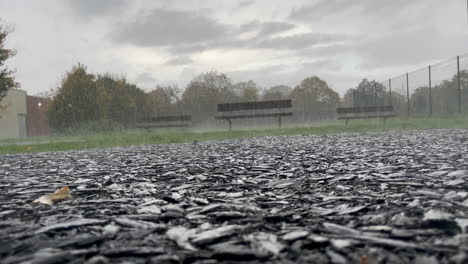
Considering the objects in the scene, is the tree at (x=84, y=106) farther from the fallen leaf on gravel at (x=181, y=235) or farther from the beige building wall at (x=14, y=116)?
the fallen leaf on gravel at (x=181, y=235)

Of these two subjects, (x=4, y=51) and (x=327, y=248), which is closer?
(x=327, y=248)

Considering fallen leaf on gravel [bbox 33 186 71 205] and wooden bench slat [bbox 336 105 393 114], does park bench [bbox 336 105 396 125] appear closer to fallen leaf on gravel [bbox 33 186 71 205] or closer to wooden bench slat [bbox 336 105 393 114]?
wooden bench slat [bbox 336 105 393 114]

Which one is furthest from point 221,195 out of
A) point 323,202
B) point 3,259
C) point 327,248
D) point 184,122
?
point 184,122

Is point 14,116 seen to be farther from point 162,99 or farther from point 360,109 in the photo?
point 360,109

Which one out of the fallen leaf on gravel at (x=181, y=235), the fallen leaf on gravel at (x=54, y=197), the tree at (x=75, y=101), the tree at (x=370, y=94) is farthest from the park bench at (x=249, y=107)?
the fallen leaf on gravel at (x=181, y=235)

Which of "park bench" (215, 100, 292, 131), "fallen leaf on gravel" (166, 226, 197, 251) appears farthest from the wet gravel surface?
"park bench" (215, 100, 292, 131)

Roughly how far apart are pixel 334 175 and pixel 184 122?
546 inches

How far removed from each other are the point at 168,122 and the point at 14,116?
74.7 feet

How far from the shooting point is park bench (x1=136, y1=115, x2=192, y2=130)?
630 inches

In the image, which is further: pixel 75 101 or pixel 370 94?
pixel 75 101

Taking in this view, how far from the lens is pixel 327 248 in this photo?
3.53 feet

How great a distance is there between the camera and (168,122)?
16.0 metres

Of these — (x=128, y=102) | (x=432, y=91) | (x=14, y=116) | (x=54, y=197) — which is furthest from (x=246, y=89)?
(x=54, y=197)

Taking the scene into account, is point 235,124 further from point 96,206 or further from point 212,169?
point 96,206
